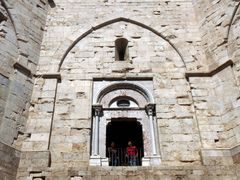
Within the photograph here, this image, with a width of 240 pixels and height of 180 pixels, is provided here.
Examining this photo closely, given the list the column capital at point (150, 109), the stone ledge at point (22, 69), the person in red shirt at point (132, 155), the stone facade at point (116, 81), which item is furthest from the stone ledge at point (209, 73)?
the stone ledge at point (22, 69)

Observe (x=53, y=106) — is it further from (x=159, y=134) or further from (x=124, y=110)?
(x=159, y=134)

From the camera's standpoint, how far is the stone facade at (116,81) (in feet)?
22.0

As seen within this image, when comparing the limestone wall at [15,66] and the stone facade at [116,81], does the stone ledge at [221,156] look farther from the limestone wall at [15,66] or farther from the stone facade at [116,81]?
the limestone wall at [15,66]

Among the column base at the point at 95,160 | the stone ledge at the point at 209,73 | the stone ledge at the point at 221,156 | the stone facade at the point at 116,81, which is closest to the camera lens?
the stone ledge at the point at 221,156

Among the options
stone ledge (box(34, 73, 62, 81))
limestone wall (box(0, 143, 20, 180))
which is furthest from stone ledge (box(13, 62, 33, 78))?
limestone wall (box(0, 143, 20, 180))

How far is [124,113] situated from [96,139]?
3.44ft

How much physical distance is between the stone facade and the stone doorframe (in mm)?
31

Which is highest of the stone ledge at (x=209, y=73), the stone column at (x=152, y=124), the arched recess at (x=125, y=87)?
the stone ledge at (x=209, y=73)

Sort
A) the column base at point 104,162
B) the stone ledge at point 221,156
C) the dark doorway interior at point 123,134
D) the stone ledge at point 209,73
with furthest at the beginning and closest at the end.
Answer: the dark doorway interior at point 123,134
the stone ledge at point 209,73
the column base at point 104,162
the stone ledge at point 221,156

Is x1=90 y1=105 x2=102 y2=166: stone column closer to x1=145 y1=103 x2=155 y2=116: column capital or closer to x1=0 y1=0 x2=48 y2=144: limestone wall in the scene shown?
x1=145 y1=103 x2=155 y2=116: column capital

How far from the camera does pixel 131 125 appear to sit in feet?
29.8

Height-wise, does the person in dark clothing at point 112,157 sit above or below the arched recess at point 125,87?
below

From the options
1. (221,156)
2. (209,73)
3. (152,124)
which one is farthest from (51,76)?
(221,156)

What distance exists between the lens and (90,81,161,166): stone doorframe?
712 centimetres
